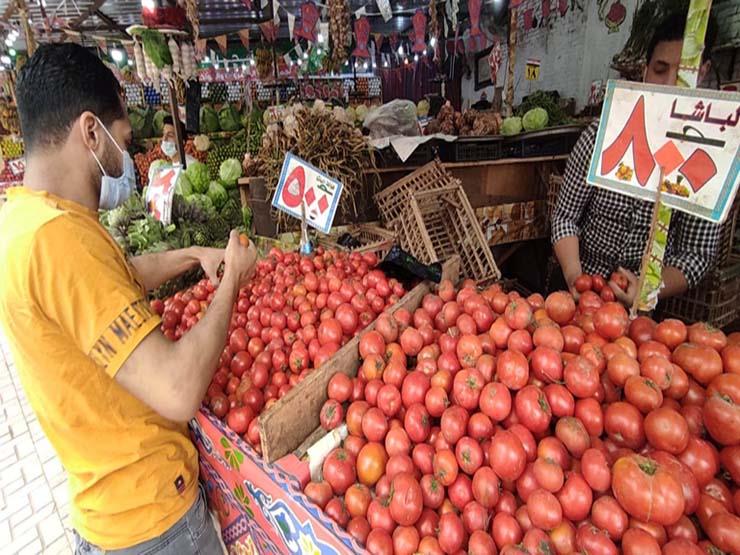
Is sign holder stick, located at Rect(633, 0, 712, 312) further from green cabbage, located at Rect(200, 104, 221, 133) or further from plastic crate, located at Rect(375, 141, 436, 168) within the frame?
green cabbage, located at Rect(200, 104, 221, 133)

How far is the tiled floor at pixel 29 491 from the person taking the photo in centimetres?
249

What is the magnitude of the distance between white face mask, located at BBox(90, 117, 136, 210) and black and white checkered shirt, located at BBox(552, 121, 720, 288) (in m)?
2.37

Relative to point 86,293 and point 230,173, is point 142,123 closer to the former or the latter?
point 230,173

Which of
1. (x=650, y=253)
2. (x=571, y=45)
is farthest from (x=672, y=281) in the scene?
(x=571, y=45)

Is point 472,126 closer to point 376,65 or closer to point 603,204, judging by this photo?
point 603,204

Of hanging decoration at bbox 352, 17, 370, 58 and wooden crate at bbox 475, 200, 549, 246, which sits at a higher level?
hanging decoration at bbox 352, 17, 370, 58

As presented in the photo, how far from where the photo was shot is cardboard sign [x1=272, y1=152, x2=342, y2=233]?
2.75 m

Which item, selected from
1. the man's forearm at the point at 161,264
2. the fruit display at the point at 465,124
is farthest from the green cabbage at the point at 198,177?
the man's forearm at the point at 161,264

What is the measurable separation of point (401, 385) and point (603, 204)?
192cm

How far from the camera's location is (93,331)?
990 millimetres

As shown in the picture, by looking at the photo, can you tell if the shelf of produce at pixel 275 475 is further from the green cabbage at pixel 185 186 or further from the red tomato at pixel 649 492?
the green cabbage at pixel 185 186

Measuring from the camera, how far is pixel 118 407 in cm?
117

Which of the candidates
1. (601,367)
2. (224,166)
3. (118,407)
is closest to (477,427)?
(601,367)

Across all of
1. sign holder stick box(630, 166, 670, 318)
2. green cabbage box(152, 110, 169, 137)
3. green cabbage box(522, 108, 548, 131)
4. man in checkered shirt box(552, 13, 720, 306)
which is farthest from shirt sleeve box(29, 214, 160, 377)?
green cabbage box(152, 110, 169, 137)
